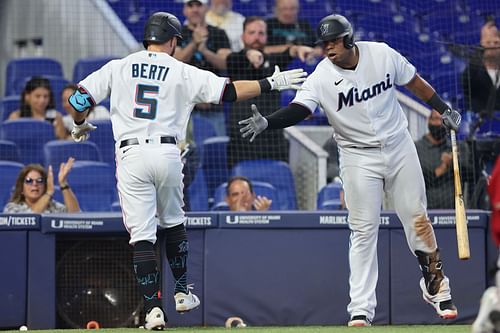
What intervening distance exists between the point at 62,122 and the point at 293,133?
2269 millimetres

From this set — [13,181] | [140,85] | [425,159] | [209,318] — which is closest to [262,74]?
[425,159]

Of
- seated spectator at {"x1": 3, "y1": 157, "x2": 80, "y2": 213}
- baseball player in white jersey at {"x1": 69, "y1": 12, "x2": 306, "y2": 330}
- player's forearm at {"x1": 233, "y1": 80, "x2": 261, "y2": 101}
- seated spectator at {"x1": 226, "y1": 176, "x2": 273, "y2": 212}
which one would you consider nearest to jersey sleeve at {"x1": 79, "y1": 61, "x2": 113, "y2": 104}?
baseball player in white jersey at {"x1": 69, "y1": 12, "x2": 306, "y2": 330}

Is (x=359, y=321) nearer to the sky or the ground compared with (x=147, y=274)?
nearer to the ground

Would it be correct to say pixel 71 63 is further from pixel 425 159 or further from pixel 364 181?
pixel 364 181

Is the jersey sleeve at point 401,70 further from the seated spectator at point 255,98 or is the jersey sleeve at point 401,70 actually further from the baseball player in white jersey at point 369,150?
the seated spectator at point 255,98

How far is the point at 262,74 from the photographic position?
1018 cm

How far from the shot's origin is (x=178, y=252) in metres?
6.29

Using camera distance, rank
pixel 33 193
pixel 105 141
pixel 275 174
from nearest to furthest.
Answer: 1. pixel 33 193
2. pixel 275 174
3. pixel 105 141

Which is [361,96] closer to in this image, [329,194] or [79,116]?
[79,116]

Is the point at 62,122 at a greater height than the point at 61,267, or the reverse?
the point at 62,122

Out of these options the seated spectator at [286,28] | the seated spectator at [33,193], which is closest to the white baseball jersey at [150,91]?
the seated spectator at [33,193]

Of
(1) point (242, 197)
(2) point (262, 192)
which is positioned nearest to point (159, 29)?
(1) point (242, 197)

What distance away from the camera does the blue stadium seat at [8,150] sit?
9.98 meters

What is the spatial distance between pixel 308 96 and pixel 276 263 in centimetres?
167
